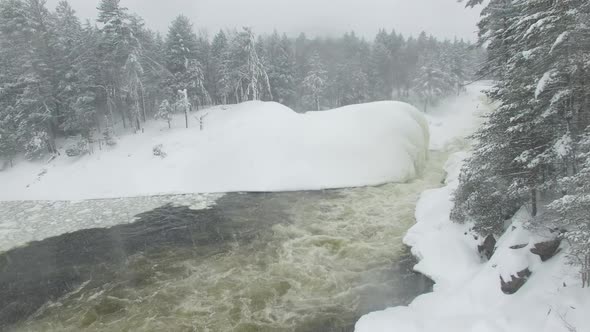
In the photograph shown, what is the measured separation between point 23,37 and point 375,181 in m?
37.0

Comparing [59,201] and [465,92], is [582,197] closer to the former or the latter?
[59,201]

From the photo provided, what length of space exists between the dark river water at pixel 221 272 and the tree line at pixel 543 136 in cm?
435

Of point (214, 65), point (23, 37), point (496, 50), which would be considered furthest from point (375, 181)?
point (23, 37)

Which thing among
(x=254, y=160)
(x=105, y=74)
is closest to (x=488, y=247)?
(x=254, y=160)

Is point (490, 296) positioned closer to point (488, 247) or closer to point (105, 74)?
point (488, 247)

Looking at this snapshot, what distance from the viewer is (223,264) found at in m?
15.0

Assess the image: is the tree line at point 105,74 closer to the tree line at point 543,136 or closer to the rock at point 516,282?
the tree line at point 543,136

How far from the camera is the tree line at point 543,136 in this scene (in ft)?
27.4

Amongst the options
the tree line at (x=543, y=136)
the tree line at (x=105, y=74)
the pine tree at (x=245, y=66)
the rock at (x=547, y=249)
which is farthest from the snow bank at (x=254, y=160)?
the rock at (x=547, y=249)

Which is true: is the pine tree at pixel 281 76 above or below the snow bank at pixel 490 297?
above

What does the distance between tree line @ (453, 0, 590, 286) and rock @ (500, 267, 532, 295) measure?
4.67 feet

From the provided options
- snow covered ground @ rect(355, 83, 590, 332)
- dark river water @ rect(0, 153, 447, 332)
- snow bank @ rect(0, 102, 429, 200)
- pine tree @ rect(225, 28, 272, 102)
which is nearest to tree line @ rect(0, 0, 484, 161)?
pine tree @ rect(225, 28, 272, 102)

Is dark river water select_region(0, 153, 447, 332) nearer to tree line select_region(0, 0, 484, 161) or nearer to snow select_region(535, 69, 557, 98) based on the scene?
snow select_region(535, 69, 557, 98)

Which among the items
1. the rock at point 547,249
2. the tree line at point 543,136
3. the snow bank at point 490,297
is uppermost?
the tree line at point 543,136
